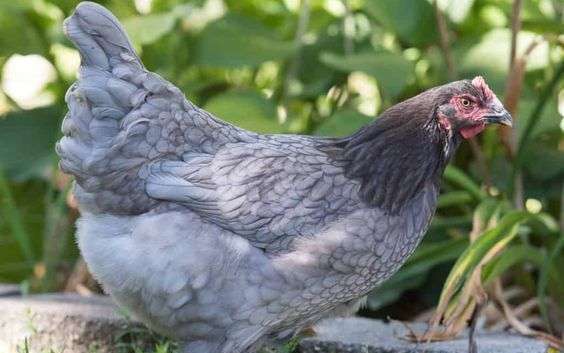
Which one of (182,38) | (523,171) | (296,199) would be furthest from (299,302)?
(182,38)

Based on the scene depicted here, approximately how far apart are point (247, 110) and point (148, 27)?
0.51 meters

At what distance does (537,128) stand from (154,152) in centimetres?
179

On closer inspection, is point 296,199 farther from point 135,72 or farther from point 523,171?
point 523,171

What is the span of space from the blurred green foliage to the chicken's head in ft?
2.94

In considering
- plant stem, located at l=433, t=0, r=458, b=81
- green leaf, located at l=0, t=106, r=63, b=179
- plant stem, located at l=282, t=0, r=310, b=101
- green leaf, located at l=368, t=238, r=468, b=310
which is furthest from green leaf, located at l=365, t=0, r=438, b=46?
green leaf, located at l=0, t=106, r=63, b=179

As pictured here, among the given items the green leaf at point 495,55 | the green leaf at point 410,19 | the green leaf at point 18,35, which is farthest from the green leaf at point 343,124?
the green leaf at point 18,35

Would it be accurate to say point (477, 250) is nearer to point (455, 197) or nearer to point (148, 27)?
point (455, 197)

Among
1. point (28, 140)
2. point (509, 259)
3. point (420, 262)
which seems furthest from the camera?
point (28, 140)

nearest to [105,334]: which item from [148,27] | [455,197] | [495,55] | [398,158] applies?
[398,158]

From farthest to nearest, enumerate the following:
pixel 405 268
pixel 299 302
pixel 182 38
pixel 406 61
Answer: pixel 182 38 → pixel 406 61 → pixel 405 268 → pixel 299 302

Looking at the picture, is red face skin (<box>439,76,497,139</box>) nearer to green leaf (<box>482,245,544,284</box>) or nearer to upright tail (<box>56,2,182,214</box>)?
green leaf (<box>482,245,544,284</box>)

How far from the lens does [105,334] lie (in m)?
3.38

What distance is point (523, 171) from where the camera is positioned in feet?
13.9

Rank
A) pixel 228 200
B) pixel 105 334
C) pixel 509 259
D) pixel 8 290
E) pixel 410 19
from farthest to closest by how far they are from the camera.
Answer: pixel 410 19 → pixel 8 290 → pixel 509 259 → pixel 105 334 → pixel 228 200
